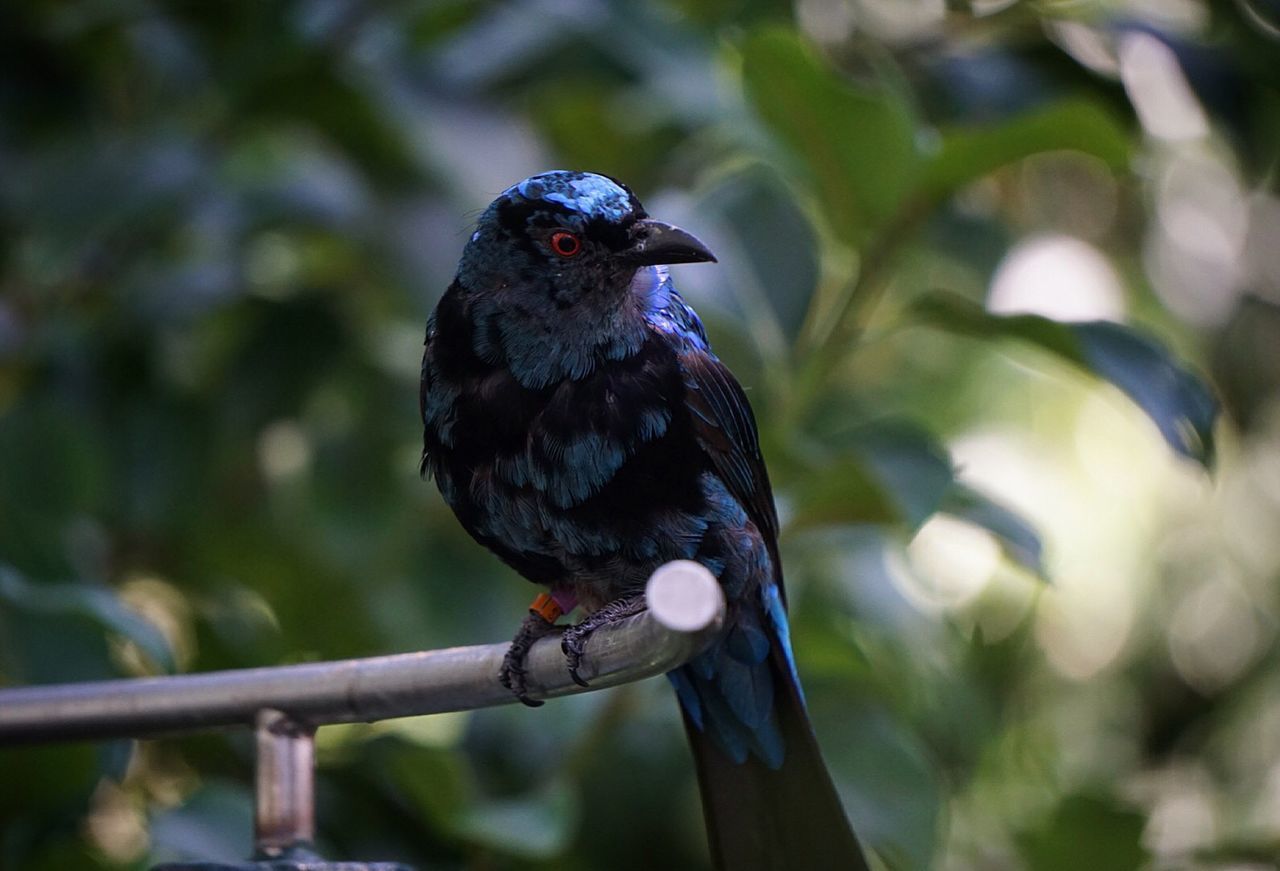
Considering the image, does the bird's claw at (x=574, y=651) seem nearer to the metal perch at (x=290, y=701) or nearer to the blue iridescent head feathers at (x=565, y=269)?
the metal perch at (x=290, y=701)

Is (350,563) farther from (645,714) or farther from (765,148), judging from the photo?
(765,148)

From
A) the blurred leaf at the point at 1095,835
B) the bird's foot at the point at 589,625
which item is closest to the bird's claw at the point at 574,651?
the bird's foot at the point at 589,625

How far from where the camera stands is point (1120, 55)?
102 inches

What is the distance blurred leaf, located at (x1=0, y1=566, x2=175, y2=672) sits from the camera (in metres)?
1.77

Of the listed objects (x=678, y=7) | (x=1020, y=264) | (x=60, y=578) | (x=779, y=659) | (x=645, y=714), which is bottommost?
(x=779, y=659)

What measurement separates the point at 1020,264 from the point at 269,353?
5.13 ft

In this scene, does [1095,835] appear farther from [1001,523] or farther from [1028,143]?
[1028,143]

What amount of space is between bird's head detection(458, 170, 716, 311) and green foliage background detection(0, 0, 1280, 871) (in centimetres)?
50

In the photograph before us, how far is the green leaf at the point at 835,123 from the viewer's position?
1942mm

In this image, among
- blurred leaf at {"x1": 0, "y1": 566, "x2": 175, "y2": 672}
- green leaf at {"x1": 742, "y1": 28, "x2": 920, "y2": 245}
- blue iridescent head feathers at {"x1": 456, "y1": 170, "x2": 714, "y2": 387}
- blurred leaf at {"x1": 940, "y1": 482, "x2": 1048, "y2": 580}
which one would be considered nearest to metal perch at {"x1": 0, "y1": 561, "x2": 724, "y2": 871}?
blurred leaf at {"x1": 0, "y1": 566, "x2": 175, "y2": 672}

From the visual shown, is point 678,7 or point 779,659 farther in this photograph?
point 678,7

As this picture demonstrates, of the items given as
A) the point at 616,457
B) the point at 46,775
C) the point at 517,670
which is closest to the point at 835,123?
the point at 616,457

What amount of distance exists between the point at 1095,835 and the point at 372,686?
130 centimetres

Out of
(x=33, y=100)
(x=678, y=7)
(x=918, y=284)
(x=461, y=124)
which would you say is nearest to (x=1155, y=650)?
(x=918, y=284)
